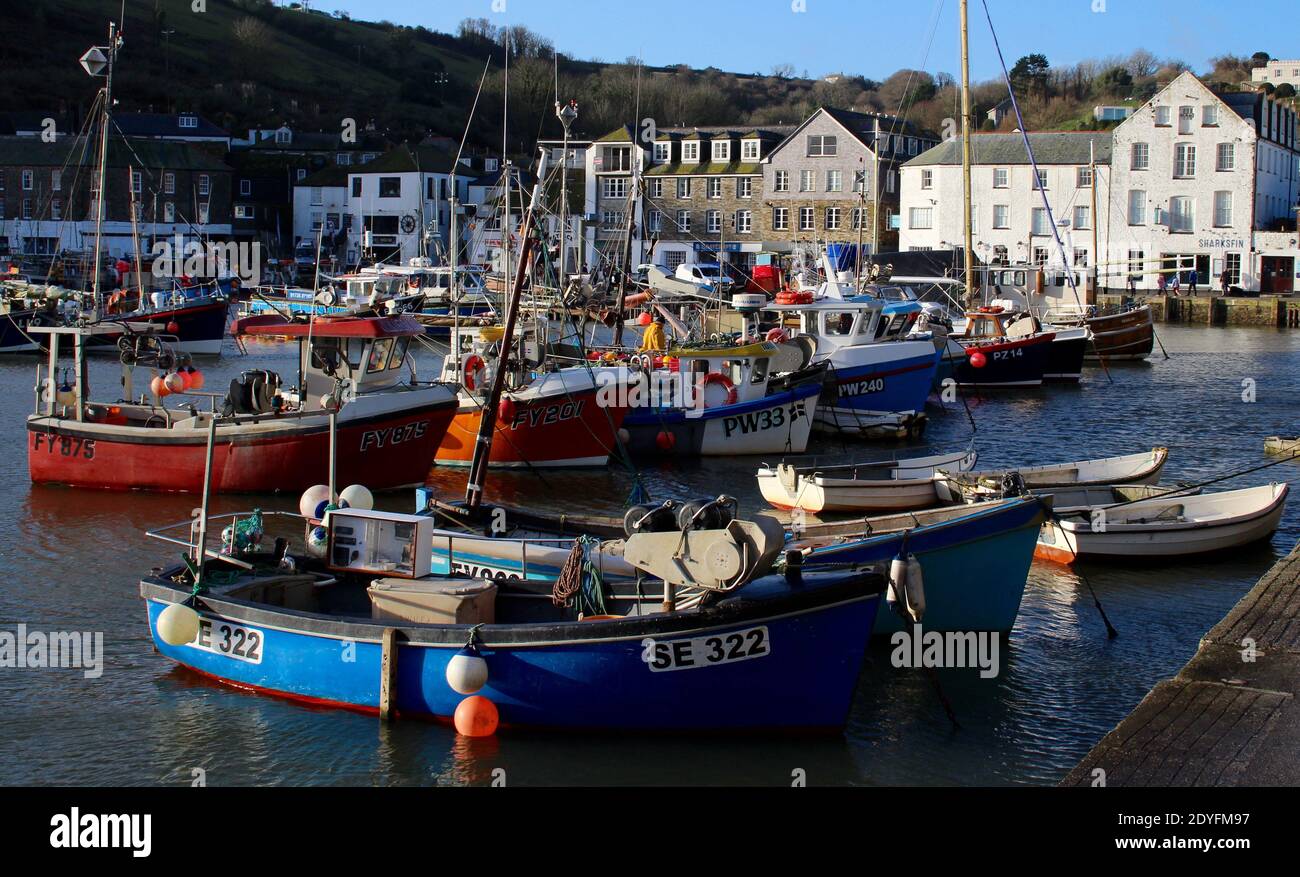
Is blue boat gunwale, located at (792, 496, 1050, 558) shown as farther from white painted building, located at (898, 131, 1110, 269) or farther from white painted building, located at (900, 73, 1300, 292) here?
white painted building, located at (898, 131, 1110, 269)

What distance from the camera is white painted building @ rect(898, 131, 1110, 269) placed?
66562 mm

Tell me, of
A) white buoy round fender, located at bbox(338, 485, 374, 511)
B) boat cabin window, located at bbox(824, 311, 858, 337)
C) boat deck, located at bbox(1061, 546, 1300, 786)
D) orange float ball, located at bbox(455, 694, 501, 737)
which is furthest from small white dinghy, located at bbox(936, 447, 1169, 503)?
boat cabin window, located at bbox(824, 311, 858, 337)

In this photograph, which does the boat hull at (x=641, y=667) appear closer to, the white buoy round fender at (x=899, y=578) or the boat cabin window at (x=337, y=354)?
the white buoy round fender at (x=899, y=578)

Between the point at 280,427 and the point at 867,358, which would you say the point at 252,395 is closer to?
the point at 280,427

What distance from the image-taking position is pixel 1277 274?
224 feet

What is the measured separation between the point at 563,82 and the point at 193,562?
130 m

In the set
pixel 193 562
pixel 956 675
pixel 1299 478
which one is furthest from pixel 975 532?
pixel 1299 478

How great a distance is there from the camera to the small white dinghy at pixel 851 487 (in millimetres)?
19000

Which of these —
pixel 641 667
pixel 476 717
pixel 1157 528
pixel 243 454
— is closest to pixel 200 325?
pixel 243 454

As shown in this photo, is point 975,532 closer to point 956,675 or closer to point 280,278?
point 956,675

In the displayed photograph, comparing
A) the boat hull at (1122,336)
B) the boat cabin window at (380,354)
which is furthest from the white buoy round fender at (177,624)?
the boat hull at (1122,336)

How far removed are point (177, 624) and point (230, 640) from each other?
52cm
